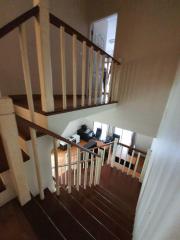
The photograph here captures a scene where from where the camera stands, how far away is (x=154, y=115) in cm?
251

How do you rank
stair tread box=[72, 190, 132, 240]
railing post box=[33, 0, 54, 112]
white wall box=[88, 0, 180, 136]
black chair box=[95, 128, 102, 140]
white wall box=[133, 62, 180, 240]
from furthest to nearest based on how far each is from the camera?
black chair box=[95, 128, 102, 140]
white wall box=[88, 0, 180, 136]
stair tread box=[72, 190, 132, 240]
railing post box=[33, 0, 54, 112]
white wall box=[133, 62, 180, 240]

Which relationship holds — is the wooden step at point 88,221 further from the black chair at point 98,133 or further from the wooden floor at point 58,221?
the black chair at point 98,133

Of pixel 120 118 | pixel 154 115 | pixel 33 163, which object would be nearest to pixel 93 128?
pixel 120 118

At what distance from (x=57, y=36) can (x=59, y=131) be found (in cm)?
218

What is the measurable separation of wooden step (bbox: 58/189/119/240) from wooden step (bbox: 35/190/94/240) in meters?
0.18

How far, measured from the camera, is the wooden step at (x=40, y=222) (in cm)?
102

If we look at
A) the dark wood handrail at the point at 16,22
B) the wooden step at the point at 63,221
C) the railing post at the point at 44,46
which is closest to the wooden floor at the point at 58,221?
the wooden step at the point at 63,221

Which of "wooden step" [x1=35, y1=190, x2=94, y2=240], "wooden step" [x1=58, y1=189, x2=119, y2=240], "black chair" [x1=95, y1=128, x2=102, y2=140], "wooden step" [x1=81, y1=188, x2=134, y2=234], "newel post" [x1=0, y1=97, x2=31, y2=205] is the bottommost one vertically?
"black chair" [x1=95, y1=128, x2=102, y2=140]

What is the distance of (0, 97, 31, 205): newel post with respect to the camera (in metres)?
0.87

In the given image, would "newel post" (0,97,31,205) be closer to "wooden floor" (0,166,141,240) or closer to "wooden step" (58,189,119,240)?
"wooden floor" (0,166,141,240)

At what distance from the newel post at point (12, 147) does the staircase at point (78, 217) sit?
184mm

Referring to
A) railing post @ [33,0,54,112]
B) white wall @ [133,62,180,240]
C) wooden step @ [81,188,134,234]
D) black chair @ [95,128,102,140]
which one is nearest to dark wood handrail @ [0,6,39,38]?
railing post @ [33,0,54,112]

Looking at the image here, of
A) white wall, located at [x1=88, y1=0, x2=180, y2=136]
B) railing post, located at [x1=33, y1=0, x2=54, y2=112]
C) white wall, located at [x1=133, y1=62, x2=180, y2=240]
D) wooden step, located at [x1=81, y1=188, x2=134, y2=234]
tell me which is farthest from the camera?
white wall, located at [x1=88, y1=0, x2=180, y2=136]

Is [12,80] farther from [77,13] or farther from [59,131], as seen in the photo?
[77,13]
